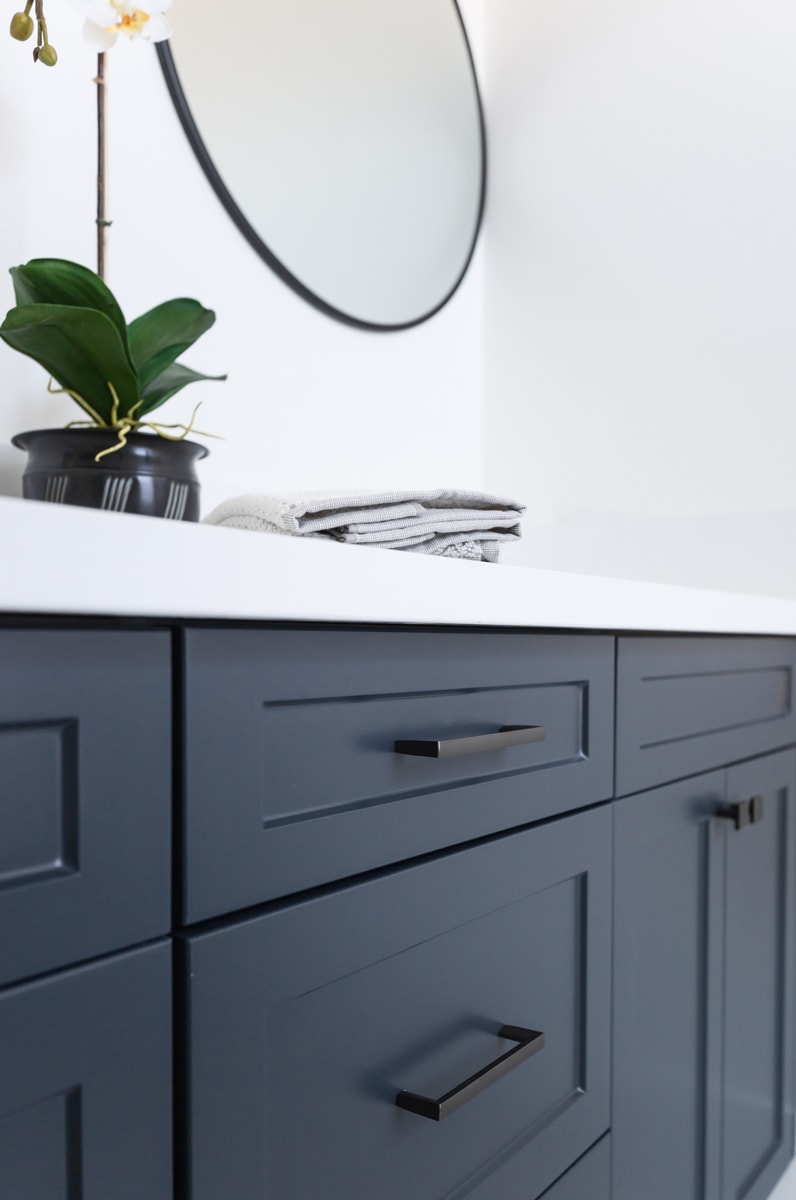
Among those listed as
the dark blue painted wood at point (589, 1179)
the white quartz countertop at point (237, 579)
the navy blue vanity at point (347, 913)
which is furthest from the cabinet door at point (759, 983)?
the white quartz countertop at point (237, 579)

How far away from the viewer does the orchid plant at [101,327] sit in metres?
0.73

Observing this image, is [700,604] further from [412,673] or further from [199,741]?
[199,741]

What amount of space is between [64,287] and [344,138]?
75 centimetres

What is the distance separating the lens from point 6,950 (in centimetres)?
38

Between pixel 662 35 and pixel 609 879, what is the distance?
1.38 metres

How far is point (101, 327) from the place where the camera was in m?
0.73

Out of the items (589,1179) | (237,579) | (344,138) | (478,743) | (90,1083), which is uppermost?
(344,138)

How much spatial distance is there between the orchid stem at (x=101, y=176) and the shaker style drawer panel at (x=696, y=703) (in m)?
0.59

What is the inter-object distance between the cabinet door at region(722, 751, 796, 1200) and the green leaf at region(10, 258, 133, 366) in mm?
825

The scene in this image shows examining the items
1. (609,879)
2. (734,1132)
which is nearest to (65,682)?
(609,879)

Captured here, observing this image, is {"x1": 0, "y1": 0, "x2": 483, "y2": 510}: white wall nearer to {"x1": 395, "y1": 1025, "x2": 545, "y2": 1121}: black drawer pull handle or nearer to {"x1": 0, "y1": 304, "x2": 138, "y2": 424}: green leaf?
{"x1": 0, "y1": 304, "x2": 138, "y2": 424}: green leaf

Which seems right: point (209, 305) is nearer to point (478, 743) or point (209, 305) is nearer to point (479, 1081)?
point (478, 743)

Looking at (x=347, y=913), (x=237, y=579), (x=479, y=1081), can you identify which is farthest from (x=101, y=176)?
(x=479, y=1081)

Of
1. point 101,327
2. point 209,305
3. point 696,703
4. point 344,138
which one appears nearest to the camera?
point 101,327
